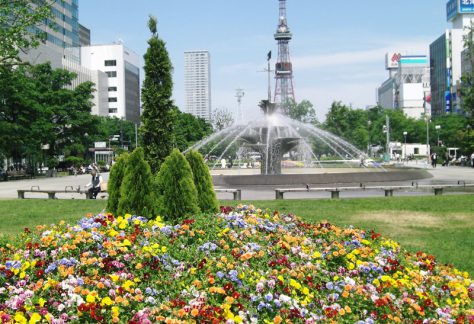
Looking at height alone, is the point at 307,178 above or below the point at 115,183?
below

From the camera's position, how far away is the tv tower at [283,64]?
11906cm

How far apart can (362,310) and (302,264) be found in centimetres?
125

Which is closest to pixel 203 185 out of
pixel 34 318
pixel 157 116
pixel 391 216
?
pixel 34 318

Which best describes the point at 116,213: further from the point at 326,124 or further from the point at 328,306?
the point at 326,124

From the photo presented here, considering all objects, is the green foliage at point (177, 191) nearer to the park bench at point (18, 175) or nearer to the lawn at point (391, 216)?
the lawn at point (391, 216)

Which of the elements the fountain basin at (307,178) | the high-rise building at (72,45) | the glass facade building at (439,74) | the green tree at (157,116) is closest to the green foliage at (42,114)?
the fountain basin at (307,178)

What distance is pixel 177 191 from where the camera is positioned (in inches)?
404

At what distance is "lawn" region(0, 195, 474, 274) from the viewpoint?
37.5 ft

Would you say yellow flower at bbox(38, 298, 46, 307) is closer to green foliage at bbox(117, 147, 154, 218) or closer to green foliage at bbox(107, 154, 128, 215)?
green foliage at bbox(117, 147, 154, 218)

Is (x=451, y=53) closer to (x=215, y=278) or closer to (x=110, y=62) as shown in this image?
(x=110, y=62)

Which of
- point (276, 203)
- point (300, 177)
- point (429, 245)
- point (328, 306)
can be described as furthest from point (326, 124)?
point (328, 306)

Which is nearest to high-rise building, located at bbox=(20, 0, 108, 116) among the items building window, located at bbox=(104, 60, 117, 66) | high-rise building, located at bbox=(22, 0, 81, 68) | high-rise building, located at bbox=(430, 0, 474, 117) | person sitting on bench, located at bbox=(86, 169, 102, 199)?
high-rise building, located at bbox=(22, 0, 81, 68)

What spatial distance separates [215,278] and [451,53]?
141924mm

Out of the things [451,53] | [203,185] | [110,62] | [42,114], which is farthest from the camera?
[110,62]
